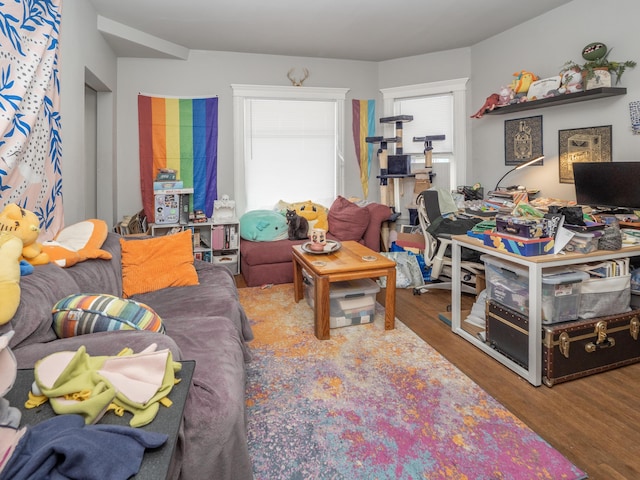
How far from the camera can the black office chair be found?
3361mm

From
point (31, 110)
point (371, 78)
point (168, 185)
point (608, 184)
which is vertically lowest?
point (608, 184)

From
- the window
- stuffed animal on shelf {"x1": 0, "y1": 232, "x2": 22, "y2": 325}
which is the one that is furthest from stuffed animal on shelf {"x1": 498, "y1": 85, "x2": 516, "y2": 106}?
stuffed animal on shelf {"x1": 0, "y1": 232, "x2": 22, "y2": 325}

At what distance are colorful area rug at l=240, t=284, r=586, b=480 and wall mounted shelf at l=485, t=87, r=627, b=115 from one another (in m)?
2.28

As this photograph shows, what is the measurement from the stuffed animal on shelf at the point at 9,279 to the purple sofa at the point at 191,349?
0.08m

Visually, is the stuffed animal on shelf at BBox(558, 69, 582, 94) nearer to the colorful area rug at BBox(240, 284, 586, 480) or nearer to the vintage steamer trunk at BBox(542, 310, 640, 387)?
the vintage steamer trunk at BBox(542, 310, 640, 387)

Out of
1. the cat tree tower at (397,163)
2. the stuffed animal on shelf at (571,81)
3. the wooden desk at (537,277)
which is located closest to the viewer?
the wooden desk at (537,277)

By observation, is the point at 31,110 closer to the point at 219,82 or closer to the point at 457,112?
the point at 219,82

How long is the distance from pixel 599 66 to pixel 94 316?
3.71 metres

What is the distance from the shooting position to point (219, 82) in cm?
465

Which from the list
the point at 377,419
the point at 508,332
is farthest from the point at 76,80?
the point at 508,332

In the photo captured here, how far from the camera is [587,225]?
7.03 feet

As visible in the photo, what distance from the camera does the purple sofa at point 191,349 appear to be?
1234 mm

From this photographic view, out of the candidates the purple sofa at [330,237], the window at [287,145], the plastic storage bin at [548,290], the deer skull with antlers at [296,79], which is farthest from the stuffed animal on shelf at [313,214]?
the plastic storage bin at [548,290]

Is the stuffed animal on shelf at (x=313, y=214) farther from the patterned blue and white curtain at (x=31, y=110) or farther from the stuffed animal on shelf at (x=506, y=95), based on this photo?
the patterned blue and white curtain at (x=31, y=110)
